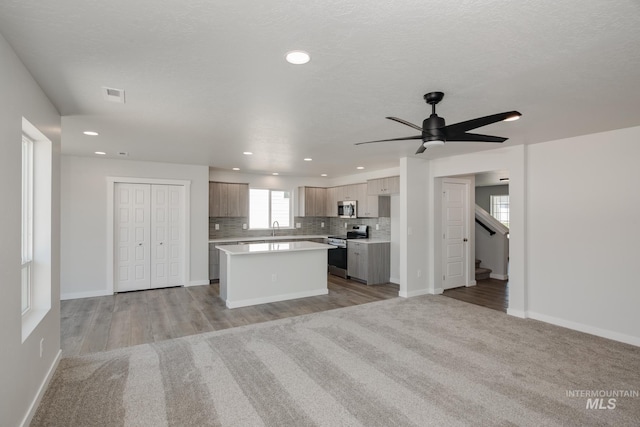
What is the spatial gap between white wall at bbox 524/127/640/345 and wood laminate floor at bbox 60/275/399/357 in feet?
7.76

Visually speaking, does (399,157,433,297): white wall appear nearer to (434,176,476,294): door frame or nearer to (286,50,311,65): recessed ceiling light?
(434,176,476,294): door frame

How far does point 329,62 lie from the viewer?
6.82ft

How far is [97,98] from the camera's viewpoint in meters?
2.75

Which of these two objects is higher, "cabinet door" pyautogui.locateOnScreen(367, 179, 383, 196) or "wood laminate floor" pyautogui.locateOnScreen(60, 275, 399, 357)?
"cabinet door" pyautogui.locateOnScreen(367, 179, 383, 196)

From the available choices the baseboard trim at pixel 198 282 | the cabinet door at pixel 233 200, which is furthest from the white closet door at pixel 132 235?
the cabinet door at pixel 233 200

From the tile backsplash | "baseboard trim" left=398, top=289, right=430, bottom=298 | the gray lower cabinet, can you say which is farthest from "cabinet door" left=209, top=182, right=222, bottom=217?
"baseboard trim" left=398, top=289, right=430, bottom=298

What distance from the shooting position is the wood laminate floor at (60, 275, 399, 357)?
379 centimetres

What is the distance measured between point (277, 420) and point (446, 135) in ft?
7.97

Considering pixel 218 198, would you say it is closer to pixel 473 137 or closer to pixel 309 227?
pixel 309 227

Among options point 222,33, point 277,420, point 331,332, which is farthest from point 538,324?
point 222,33

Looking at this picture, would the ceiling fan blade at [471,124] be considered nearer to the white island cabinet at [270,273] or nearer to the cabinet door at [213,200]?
the white island cabinet at [270,273]

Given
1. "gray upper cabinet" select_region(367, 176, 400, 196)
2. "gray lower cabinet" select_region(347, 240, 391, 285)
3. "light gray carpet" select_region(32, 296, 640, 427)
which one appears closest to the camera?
"light gray carpet" select_region(32, 296, 640, 427)

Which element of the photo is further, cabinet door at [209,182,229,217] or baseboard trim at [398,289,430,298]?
cabinet door at [209,182,229,217]

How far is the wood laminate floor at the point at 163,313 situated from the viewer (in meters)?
3.79
